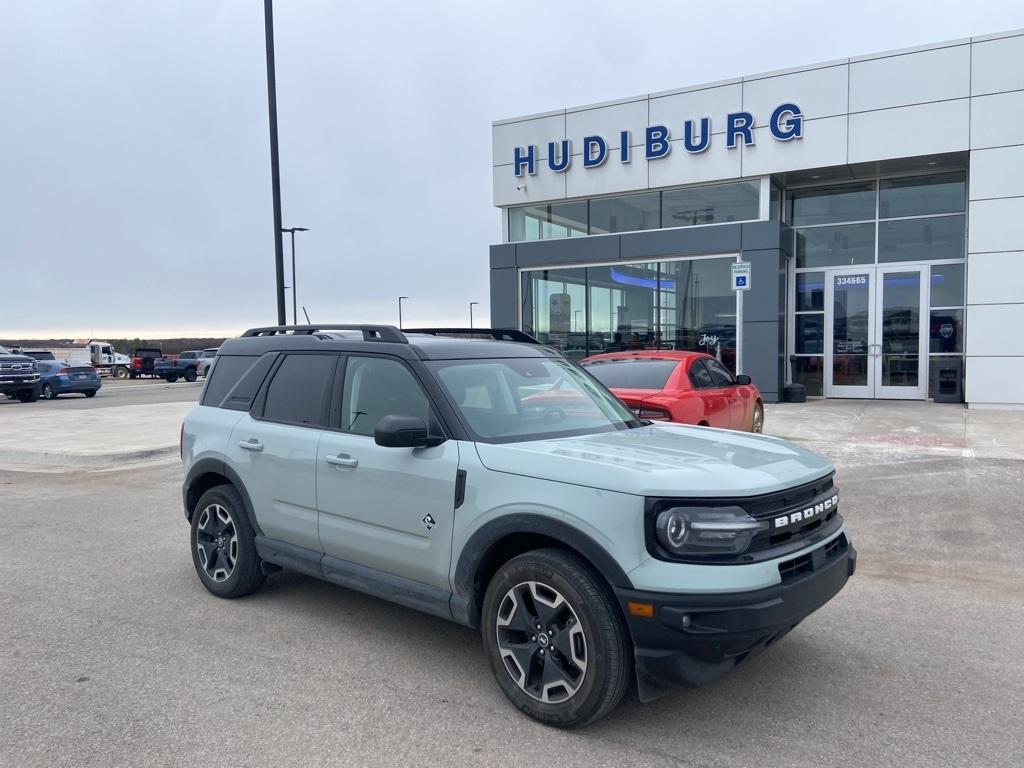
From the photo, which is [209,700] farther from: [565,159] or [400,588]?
[565,159]

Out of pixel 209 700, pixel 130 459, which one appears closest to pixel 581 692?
pixel 209 700

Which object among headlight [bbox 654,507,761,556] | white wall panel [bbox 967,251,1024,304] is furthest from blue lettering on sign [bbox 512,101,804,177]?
headlight [bbox 654,507,761,556]

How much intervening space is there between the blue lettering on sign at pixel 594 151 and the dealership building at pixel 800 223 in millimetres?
42

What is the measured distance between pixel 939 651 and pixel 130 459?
1076 centimetres

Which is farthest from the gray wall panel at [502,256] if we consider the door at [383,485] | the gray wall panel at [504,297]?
the door at [383,485]

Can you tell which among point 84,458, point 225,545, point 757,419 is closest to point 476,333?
point 225,545

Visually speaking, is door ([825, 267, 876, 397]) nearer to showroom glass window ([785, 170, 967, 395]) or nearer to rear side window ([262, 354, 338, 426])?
showroom glass window ([785, 170, 967, 395])

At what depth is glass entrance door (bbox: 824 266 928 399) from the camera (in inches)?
711

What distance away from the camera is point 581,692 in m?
3.26

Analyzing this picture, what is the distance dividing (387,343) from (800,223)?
17.5m

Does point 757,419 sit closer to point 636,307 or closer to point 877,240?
point 636,307

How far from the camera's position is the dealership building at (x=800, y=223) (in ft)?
52.9

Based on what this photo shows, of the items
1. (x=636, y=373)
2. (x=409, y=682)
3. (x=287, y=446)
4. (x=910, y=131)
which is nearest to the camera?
(x=409, y=682)

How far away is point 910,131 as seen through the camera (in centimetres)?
1655
